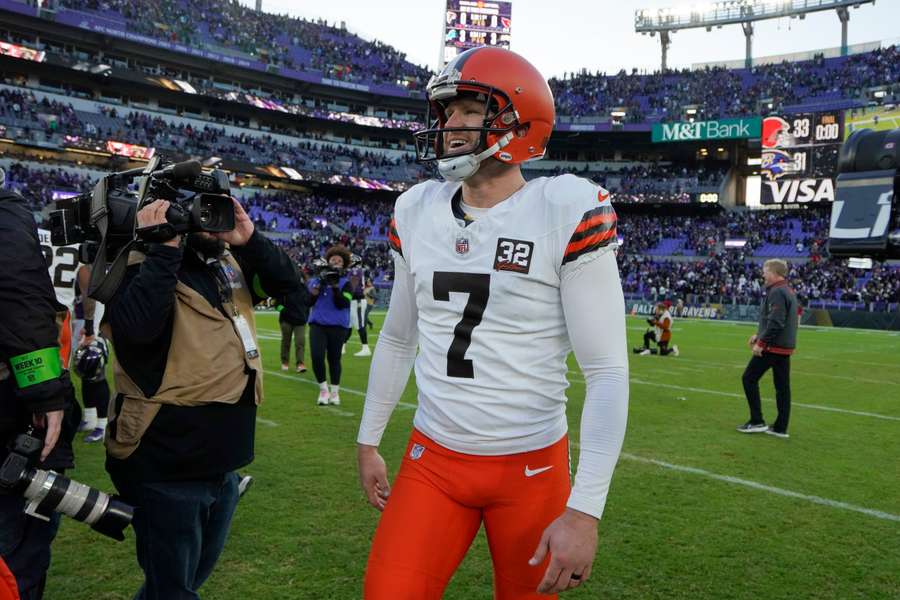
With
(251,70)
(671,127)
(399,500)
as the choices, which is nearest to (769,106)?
(671,127)

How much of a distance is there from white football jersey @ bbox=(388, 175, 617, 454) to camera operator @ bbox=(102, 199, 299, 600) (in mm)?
793

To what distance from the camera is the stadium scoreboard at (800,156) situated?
36.4 meters

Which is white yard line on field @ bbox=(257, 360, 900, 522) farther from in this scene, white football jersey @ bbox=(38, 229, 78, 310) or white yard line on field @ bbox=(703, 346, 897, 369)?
white yard line on field @ bbox=(703, 346, 897, 369)

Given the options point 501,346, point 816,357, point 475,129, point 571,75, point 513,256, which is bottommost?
point 816,357

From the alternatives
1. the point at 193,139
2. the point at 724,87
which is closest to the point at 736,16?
the point at 724,87

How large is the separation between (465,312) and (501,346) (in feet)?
→ 0.49

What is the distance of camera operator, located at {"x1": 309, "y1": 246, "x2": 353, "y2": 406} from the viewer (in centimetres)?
789

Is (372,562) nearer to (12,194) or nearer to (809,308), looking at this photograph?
(12,194)

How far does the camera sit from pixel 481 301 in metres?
2.00

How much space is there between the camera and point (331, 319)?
797 cm

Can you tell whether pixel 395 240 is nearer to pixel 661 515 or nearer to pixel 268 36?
pixel 661 515

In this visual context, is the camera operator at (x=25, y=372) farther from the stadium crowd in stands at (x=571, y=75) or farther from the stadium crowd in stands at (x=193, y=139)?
the stadium crowd in stands at (x=571, y=75)

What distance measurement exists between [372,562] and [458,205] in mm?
1102

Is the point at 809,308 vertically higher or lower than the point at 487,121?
lower
